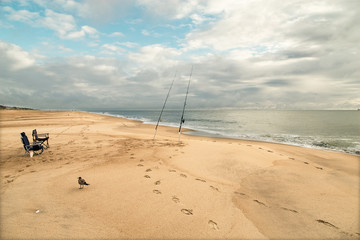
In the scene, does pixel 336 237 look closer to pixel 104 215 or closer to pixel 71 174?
pixel 104 215

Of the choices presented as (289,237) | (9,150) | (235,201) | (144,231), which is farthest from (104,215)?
(9,150)

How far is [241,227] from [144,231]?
7.54 feet

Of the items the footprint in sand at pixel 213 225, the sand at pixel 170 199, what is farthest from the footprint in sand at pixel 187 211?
the footprint in sand at pixel 213 225

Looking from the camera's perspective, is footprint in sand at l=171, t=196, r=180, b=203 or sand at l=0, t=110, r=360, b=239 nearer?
sand at l=0, t=110, r=360, b=239

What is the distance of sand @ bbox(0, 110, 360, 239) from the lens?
366 centimetres

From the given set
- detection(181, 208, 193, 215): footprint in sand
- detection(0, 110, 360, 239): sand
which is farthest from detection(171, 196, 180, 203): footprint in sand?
detection(181, 208, 193, 215): footprint in sand

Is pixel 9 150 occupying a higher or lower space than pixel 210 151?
lower

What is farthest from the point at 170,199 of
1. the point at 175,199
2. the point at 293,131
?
the point at 293,131

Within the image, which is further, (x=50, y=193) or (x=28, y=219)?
(x=50, y=193)

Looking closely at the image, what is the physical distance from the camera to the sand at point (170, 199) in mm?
3658

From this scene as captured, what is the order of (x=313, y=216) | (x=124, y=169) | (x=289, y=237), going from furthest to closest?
(x=124, y=169), (x=313, y=216), (x=289, y=237)

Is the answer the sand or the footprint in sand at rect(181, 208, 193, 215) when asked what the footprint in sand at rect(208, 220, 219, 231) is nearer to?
the sand

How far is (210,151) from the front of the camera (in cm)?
1062

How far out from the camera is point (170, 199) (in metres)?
4.90
